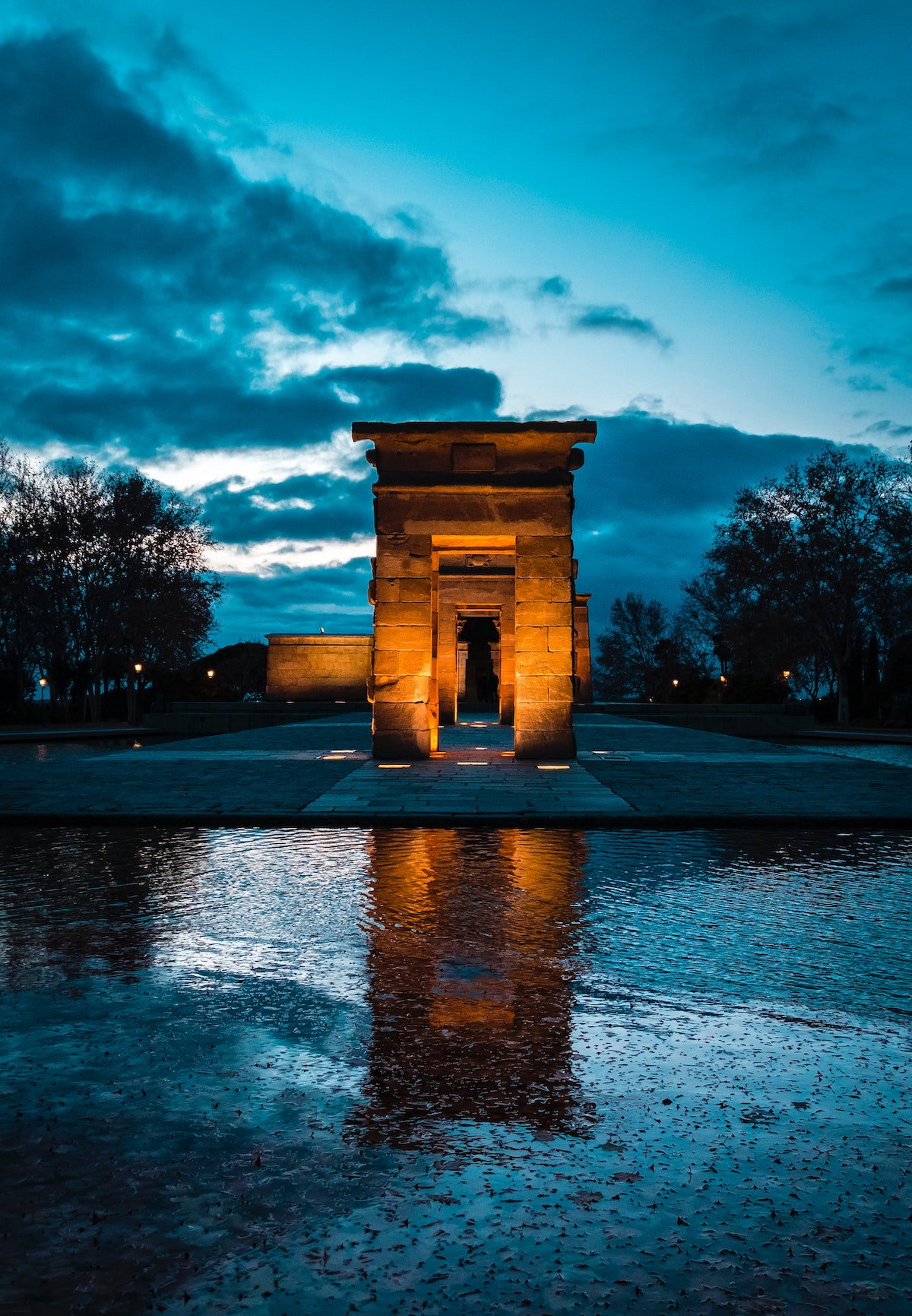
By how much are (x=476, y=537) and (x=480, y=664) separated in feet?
Result: 139

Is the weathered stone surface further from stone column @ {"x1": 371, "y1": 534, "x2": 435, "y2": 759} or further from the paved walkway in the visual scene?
stone column @ {"x1": 371, "y1": 534, "x2": 435, "y2": 759}

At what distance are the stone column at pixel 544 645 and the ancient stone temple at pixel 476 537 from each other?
19 millimetres

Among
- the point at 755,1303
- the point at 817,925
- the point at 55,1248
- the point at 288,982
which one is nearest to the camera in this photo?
the point at 755,1303

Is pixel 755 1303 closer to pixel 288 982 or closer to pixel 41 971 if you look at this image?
pixel 288 982

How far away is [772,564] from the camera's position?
41.2 meters

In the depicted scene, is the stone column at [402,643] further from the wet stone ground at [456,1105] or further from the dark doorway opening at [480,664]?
the dark doorway opening at [480,664]

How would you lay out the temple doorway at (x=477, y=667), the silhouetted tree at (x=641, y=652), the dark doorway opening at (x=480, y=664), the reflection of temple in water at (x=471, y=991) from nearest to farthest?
the reflection of temple in water at (x=471, y=991) < the temple doorway at (x=477, y=667) < the dark doorway opening at (x=480, y=664) < the silhouetted tree at (x=641, y=652)

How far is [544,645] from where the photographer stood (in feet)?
57.7

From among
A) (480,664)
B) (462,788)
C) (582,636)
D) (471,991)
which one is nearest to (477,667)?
(480,664)

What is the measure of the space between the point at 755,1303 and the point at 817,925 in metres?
4.08

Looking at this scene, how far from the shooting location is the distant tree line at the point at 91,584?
134 ft

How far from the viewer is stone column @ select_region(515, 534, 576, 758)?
17.6 m

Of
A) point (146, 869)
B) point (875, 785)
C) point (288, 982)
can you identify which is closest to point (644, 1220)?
point (288, 982)

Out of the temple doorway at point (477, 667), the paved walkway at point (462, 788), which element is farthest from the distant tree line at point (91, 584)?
the paved walkway at point (462, 788)
